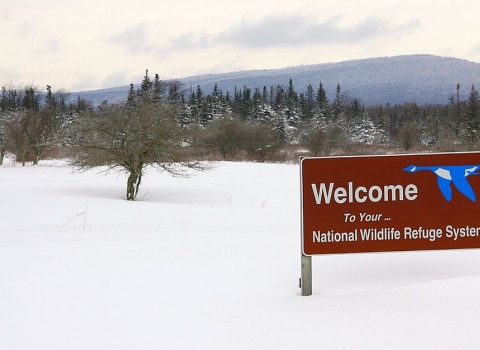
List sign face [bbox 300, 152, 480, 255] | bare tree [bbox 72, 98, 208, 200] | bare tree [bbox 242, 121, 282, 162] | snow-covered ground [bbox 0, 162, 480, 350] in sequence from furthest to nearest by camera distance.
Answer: bare tree [bbox 242, 121, 282, 162] < bare tree [bbox 72, 98, 208, 200] < sign face [bbox 300, 152, 480, 255] < snow-covered ground [bbox 0, 162, 480, 350]

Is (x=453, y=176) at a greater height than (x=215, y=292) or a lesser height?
greater

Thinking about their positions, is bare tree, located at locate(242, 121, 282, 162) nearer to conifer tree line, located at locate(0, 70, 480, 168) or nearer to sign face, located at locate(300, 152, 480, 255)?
conifer tree line, located at locate(0, 70, 480, 168)

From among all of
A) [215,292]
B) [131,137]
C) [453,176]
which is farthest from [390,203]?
[131,137]

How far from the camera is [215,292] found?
429cm

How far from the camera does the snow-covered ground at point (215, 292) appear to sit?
3.23 metres

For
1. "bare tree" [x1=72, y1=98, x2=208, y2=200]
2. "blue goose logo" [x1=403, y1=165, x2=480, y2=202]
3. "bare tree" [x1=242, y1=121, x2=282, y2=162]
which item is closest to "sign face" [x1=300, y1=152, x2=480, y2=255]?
"blue goose logo" [x1=403, y1=165, x2=480, y2=202]

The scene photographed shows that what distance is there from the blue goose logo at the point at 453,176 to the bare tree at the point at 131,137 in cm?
1192

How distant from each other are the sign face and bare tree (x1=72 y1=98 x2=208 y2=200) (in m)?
11.7

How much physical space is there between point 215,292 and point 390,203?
169 cm

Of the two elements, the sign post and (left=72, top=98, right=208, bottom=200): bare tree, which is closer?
A: the sign post

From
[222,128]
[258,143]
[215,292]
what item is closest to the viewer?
[215,292]

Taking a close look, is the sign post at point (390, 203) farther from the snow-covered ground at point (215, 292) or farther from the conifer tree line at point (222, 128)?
the conifer tree line at point (222, 128)

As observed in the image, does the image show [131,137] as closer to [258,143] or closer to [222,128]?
[222,128]

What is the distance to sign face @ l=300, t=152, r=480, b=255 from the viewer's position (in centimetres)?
427
